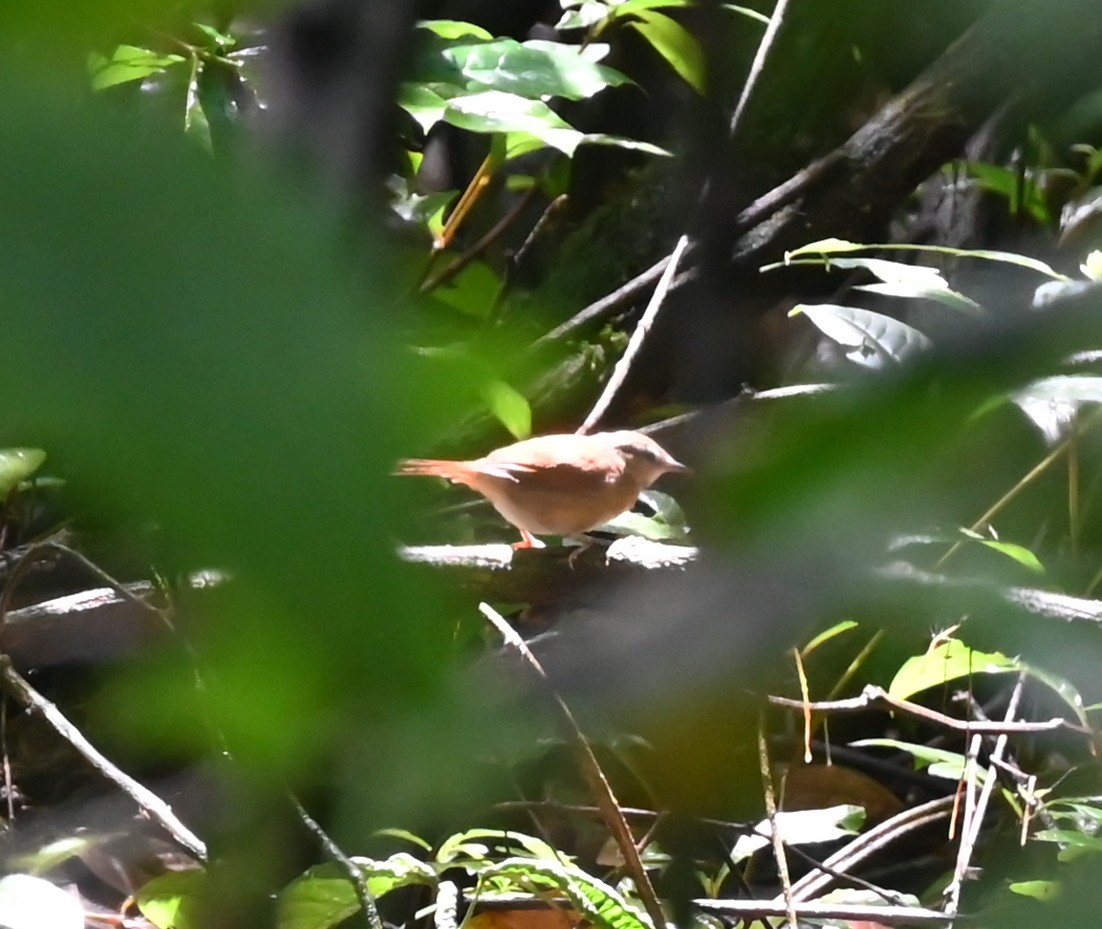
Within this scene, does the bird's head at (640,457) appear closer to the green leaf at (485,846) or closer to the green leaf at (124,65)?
the green leaf at (485,846)

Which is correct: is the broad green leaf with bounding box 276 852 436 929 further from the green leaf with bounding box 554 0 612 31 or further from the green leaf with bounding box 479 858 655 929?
the green leaf with bounding box 554 0 612 31

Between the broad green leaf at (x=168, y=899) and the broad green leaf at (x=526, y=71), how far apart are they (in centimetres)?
74

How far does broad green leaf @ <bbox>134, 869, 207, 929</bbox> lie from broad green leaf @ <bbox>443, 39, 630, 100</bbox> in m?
0.74

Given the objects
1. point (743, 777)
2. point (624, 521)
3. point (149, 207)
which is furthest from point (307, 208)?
point (624, 521)

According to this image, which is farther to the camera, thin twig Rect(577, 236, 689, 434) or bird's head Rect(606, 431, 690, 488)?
bird's head Rect(606, 431, 690, 488)

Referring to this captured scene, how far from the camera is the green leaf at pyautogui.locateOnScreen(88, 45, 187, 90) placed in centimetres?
13

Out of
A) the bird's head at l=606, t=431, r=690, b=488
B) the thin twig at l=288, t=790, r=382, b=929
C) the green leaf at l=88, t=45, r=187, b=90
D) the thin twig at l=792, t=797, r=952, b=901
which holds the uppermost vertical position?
the green leaf at l=88, t=45, r=187, b=90

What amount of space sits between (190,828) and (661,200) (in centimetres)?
102

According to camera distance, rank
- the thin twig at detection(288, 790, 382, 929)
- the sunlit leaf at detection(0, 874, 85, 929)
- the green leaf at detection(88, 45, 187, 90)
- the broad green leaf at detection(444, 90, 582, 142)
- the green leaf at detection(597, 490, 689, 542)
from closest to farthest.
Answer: the green leaf at detection(88, 45, 187, 90) → the thin twig at detection(288, 790, 382, 929) → the sunlit leaf at detection(0, 874, 85, 929) → the broad green leaf at detection(444, 90, 582, 142) → the green leaf at detection(597, 490, 689, 542)

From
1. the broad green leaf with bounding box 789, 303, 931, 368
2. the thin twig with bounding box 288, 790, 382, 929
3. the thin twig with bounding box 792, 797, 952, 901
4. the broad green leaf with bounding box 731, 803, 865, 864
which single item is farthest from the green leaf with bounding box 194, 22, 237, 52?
the thin twig with bounding box 792, 797, 952, 901

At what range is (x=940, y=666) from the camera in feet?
3.41

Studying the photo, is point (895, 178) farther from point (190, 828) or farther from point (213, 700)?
point (213, 700)

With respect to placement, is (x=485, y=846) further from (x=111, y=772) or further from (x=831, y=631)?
(x=831, y=631)

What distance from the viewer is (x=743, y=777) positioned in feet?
2.11
